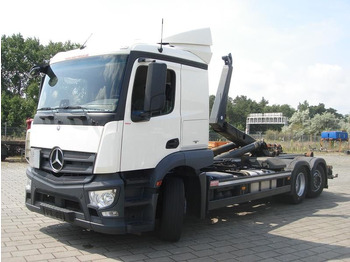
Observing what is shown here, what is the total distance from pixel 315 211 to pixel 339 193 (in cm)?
319

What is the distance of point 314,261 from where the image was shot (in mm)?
4930

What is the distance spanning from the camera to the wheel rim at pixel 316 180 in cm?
964

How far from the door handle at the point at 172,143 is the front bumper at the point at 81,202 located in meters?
0.98

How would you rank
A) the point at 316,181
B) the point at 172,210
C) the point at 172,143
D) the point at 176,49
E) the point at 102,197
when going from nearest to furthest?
the point at 102,197 → the point at 172,210 → the point at 172,143 → the point at 176,49 → the point at 316,181

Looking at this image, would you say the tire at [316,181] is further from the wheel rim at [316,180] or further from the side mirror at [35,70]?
the side mirror at [35,70]

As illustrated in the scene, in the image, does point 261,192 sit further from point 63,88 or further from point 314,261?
point 63,88

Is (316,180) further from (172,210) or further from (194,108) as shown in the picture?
(172,210)

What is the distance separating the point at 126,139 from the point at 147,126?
404 millimetres

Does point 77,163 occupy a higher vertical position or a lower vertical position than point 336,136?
lower

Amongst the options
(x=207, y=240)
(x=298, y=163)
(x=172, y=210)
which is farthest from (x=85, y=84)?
(x=298, y=163)

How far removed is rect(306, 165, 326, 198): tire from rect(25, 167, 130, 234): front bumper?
646 cm

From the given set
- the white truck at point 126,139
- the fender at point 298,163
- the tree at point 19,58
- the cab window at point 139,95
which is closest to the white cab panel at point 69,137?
the white truck at point 126,139

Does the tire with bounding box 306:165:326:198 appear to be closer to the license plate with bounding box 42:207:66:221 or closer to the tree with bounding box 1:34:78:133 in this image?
the license plate with bounding box 42:207:66:221

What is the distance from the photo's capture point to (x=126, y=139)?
15.9 ft
